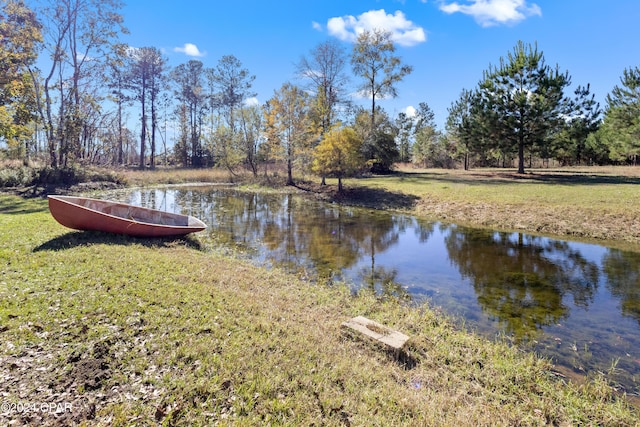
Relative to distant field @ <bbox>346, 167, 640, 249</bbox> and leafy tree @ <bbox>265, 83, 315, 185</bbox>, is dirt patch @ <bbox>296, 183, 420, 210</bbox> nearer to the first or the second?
distant field @ <bbox>346, 167, 640, 249</bbox>

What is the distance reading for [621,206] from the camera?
13445mm

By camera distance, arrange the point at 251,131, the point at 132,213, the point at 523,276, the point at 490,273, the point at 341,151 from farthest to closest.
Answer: the point at 251,131, the point at 341,151, the point at 132,213, the point at 490,273, the point at 523,276

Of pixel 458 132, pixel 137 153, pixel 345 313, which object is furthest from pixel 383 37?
pixel 137 153

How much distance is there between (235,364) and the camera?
3729mm

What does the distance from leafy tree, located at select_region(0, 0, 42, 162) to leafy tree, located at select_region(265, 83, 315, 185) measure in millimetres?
16009

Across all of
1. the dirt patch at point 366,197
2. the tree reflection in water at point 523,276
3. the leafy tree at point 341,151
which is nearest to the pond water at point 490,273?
the tree reflection in water at point 523,276

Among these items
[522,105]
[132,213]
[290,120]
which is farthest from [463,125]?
[132,213]

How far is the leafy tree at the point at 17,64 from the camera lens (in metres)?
17.4

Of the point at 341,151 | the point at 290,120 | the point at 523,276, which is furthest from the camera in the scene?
the point at 290,120

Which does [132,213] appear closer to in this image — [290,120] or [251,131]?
[290,120]

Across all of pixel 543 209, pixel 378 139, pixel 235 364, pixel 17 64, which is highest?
pixel 17 64

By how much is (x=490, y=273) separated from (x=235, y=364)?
7250mm

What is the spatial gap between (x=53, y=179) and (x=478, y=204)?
27.3 meters

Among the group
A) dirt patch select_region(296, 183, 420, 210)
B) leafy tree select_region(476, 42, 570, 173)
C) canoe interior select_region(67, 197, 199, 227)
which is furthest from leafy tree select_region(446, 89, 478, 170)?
canoe interior select_region(67, 197, 199, 227)
